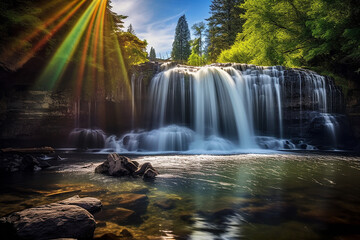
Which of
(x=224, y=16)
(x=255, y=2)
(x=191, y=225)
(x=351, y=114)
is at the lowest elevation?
(x=191, y=225)

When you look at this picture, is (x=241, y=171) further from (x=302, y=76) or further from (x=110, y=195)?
(x=302, y=76)

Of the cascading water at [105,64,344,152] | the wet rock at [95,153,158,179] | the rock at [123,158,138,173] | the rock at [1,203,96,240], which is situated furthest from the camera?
the cascading water at [105,64,344,152]

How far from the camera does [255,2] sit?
19266mm

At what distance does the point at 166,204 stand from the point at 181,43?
208 ft

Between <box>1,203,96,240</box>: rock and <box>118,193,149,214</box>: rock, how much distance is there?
103cm

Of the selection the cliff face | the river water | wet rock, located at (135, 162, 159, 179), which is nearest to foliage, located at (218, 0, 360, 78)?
the river water

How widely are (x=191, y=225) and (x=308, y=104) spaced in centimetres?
1700

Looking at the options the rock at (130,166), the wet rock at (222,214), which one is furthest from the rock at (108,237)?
the rock at (130,166)

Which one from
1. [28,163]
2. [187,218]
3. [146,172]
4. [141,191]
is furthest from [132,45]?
[187,218]

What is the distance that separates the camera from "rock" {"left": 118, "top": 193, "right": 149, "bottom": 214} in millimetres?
3978

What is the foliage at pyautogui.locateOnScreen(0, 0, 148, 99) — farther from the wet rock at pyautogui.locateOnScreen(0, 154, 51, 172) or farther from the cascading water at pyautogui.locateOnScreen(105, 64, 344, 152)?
the wet rock at pyautogui.locateOnScreen(0, 154, 51, 172)

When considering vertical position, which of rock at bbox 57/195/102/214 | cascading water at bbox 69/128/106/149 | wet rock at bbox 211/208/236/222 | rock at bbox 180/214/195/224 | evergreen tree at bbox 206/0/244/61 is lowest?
wet rock at bbox 211/208/236/222

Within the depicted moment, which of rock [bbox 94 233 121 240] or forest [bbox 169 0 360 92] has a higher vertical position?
forest [bbox 169 0 360 92]

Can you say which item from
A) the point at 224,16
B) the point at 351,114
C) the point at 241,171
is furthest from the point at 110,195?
the point at 224,16
